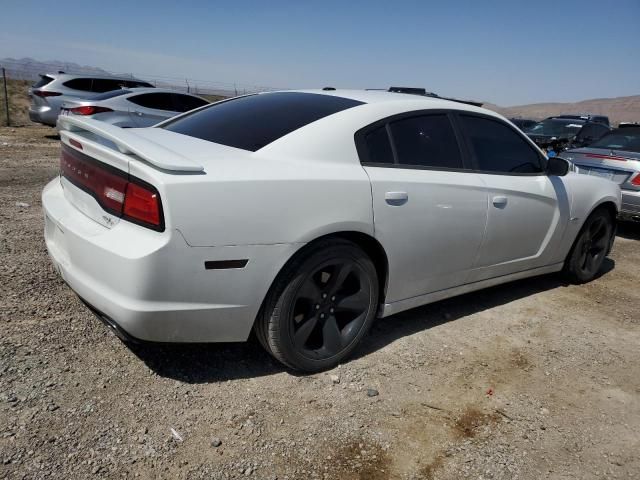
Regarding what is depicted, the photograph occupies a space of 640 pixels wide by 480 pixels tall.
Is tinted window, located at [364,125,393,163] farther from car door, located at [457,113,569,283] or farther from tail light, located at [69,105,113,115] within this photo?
tail light, located at [69,105,113,115]

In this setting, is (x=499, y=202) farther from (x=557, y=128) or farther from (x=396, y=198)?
(x=557, y=128)

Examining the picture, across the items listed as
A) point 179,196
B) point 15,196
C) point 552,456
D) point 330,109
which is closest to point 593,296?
point 552,456

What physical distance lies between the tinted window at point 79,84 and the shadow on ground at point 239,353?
11707mm

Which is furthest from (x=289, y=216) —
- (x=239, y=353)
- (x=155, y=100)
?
(x=155, y=100)

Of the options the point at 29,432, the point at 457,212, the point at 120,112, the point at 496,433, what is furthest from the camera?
the point at 120,112

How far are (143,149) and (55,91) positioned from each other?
11.8 metres

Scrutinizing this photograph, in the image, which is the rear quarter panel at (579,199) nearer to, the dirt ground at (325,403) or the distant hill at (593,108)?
the dirt ground at (325,403)

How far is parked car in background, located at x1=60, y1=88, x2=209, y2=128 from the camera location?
9.88m

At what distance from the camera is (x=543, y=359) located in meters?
3.36

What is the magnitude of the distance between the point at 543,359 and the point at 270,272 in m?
2.00

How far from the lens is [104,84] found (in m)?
13.3

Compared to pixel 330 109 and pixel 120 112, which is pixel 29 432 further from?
pixel 120 112

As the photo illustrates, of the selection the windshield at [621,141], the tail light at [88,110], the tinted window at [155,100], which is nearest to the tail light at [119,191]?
the windshield at [621,141]

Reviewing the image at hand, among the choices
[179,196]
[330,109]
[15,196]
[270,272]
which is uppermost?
[330,109]
